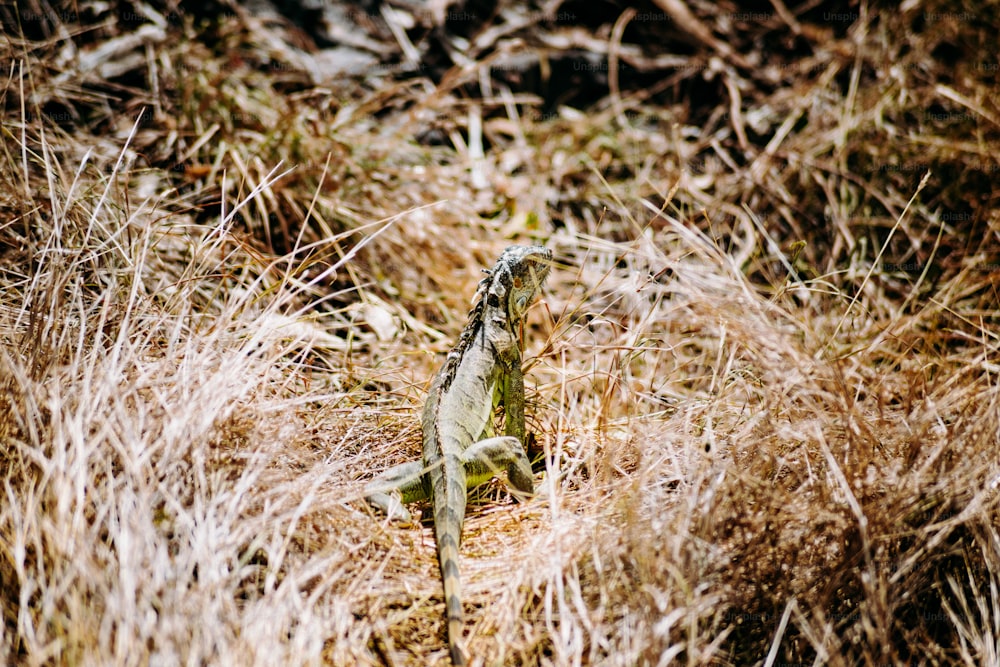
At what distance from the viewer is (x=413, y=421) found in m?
3.17

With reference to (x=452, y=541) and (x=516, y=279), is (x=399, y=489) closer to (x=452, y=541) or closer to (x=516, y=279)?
(x=452, y=541)

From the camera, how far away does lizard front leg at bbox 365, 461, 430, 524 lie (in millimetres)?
2689

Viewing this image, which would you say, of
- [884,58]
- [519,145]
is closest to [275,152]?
[519,145]

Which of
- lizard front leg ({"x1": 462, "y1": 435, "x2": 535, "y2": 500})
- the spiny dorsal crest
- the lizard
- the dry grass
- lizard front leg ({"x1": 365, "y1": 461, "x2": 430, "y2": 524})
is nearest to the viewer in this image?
the dry grass

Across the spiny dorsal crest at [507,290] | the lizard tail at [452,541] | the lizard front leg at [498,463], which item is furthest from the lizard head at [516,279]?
the lizard tail at [452,541]

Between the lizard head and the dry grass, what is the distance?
A: 0.81 feet

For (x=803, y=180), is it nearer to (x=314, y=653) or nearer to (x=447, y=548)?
(x=447, y=548)

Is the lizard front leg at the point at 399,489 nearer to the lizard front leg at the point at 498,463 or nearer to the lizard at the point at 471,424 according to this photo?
the lizard at the point at 471,424

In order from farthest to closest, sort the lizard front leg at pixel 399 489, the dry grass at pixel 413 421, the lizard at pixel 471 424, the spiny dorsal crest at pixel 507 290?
1. the spiny dorsal crest at pixel 507 290
2. the lizard front leg at pixel 399 489
3. the lizard at pixel 471 424
4. the dry grass at pixel 413 421

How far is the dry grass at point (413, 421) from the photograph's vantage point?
6.81 feet

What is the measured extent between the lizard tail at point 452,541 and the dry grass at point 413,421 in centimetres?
13

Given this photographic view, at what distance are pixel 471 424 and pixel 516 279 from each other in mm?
743

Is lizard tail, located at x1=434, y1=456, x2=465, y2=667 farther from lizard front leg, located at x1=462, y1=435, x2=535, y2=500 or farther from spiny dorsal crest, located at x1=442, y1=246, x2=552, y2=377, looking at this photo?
spiny dorsal crest, located at x1=442, y1=246, x2=552, y2=377

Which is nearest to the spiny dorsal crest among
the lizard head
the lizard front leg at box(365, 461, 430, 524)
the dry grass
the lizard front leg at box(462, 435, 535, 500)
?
the lizard head
